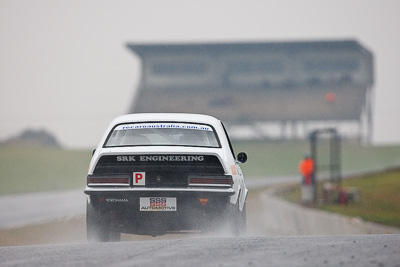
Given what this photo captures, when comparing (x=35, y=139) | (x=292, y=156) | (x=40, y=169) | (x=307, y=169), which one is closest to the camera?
(x=307, y=169)

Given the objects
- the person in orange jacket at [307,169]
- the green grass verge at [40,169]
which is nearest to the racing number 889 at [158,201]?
the person in orange jacket at [307,169]

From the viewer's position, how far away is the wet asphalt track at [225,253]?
789 centimetres

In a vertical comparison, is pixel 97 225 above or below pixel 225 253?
below

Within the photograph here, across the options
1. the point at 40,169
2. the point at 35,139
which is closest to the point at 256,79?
the point at 35,139

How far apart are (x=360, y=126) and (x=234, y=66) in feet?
51.9

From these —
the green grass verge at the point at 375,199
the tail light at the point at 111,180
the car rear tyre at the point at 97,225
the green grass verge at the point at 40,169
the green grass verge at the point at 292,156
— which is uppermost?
the tail light at the point at 111,180

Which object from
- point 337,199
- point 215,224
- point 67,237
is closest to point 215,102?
point 337,199

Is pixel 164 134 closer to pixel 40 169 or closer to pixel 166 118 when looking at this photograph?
pixel 166 118

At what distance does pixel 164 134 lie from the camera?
452 inches

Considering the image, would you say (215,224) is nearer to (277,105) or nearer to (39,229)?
(39,229)

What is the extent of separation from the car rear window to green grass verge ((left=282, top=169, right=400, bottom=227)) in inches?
349

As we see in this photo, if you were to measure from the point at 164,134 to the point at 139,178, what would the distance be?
1128 millimetres

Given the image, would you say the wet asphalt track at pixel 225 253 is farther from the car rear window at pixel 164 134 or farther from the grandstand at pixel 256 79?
the grandstand at pixel 256 79

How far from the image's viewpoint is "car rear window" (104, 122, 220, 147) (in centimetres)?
1113
